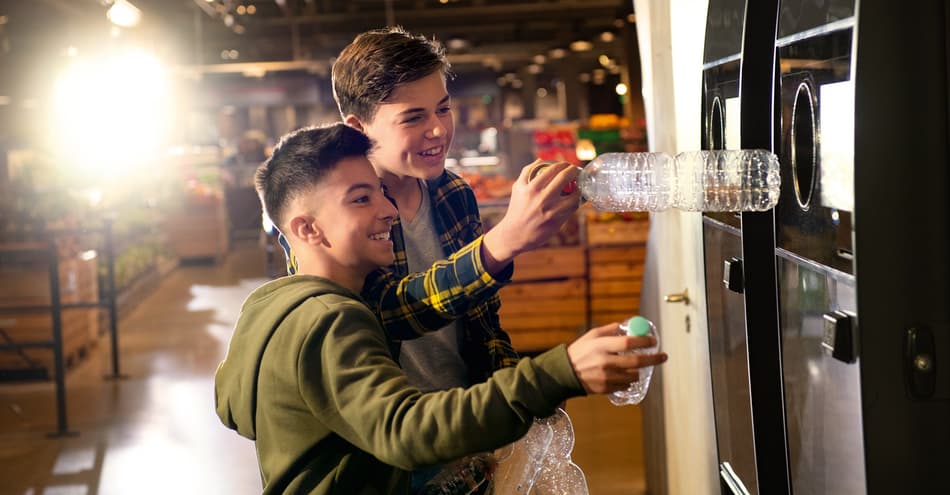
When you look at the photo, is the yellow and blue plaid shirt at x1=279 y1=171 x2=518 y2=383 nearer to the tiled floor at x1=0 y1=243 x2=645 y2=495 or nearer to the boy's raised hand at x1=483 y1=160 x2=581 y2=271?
the boy's raised hand at x1=483 y1=160 x2=581 y2=271

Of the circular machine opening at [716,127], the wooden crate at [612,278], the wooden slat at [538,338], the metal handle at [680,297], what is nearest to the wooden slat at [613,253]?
the wooden crate at [612,278]

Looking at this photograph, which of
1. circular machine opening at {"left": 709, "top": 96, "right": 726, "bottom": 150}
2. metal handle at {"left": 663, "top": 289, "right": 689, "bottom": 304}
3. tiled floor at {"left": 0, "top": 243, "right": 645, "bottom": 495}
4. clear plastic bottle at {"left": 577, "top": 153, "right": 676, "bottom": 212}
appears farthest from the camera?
tiled floor at {"left": 0, "top": 243, "right": 645, "bottom": 495}

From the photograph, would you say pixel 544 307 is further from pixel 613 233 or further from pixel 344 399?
pixel 344 399

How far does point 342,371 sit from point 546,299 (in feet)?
20.0

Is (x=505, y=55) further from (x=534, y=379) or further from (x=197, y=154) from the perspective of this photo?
(x=534, y=379)

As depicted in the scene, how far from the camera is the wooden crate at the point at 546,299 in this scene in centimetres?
753

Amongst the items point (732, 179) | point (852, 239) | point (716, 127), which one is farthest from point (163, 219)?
point (852, 239)

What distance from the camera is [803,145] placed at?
2.06 m

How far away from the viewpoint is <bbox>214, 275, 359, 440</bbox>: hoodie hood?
1.73 meters

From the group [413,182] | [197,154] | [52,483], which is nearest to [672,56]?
[413,182]

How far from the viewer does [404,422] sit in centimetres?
149

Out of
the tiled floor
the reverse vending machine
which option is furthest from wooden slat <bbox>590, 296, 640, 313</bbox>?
the reverse vending machine

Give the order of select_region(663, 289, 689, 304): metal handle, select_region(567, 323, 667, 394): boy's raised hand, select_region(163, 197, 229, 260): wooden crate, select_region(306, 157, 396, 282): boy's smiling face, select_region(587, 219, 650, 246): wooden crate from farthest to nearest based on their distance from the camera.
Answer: select_region(163, 197, 229, 260): wooden crate → select_region(587, 219, 650, 246): wooden crate → select_region(663, 289, 689, 304): metal handle → select_region(306, 157, 396, 282): boy's smiling face → select_region(567, 323, 667, 394): boy's raised hand

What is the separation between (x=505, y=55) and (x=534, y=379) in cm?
1497
